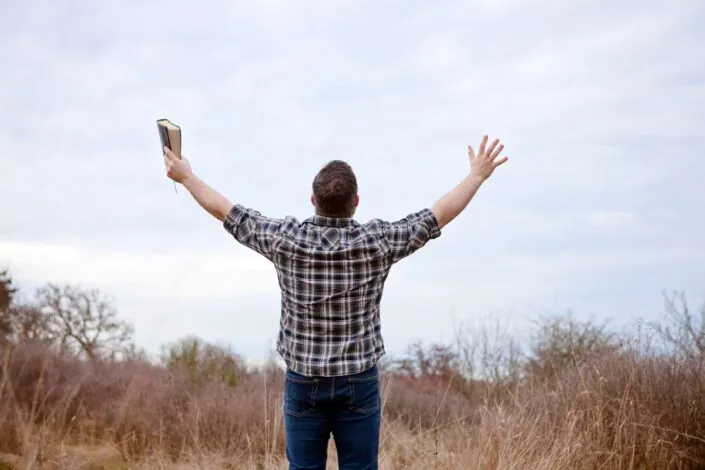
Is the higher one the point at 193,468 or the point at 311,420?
the point at 311,420

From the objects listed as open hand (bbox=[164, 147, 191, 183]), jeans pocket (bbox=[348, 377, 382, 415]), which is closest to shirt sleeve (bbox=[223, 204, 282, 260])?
open hand (bbox=[164, 147, 191, 183])

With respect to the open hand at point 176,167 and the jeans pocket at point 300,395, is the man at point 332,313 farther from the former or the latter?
the open hand at point 176,167

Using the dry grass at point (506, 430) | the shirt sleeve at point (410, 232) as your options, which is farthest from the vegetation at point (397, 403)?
the shirt sleeve at point (410, 232)

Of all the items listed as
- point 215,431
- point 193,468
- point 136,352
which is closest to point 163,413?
point 215,431

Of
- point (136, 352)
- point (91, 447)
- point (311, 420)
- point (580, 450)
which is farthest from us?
point (136, 352)

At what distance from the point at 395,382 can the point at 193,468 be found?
25.5 ft

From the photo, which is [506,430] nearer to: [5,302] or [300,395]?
[300,395]

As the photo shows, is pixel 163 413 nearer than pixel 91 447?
No

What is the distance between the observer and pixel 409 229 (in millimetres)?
3207

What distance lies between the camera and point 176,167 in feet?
11.4

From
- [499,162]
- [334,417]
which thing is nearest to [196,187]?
[334,417]

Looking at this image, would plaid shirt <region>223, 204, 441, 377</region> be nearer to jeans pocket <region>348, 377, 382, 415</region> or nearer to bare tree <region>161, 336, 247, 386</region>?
jeans pocket <region>348, 377, 382, 415</region>

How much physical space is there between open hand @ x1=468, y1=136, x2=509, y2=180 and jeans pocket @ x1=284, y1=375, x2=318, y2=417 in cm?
126

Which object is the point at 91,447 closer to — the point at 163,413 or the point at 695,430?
the point at 163,413
